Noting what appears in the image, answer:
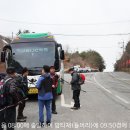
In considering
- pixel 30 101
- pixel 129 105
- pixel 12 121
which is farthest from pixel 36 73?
pixel 12 121

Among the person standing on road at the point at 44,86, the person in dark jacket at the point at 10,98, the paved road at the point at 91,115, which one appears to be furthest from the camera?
the paved road at the point at 91,115

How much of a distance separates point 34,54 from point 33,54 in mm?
47

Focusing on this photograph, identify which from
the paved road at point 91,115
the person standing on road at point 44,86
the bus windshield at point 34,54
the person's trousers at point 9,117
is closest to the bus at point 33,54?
the bus windshield at point 34,54

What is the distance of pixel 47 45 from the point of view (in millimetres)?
19000

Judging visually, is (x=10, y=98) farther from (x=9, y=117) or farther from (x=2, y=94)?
(x=9, y=117)

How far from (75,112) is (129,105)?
334 cm

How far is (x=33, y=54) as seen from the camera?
18734 mm

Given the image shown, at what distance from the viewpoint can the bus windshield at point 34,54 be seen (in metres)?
A: 18.4

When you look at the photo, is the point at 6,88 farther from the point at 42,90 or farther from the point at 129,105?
the point at 129,105

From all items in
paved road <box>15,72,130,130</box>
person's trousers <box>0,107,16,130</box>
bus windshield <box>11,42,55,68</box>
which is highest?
bus windshield <box>11,42,55,68</box>

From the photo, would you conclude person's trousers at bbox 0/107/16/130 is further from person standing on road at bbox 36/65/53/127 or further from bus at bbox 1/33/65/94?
bus at bbox 1/33/65/94

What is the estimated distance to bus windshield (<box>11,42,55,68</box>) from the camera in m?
18.4

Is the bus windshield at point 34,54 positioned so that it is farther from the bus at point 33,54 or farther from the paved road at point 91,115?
the paved road at point 91,115

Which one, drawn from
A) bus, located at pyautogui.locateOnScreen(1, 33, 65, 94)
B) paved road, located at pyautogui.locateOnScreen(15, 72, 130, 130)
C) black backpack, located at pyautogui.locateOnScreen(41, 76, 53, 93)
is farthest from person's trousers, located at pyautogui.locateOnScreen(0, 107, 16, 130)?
bus, located at pyautogui.locateOnScreen(1, 33, 65, 94)
